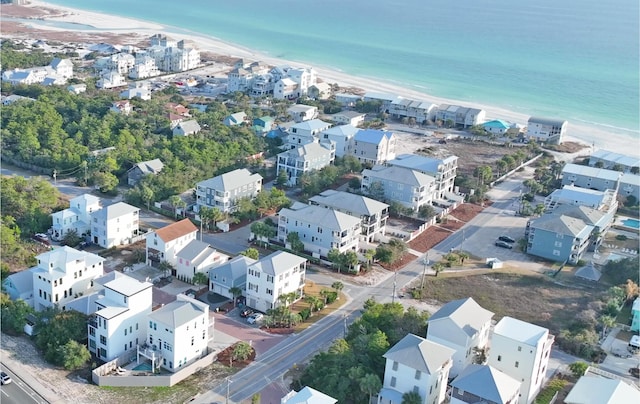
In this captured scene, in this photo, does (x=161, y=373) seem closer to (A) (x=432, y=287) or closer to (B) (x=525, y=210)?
(A) (x=432, y=287)

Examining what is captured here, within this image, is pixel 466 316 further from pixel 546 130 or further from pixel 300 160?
pixel 546 130

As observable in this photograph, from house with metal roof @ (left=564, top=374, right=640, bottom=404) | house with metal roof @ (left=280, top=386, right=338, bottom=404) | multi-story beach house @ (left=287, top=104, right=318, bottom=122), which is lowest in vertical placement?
house with metal roof @ (left=280, top=386, right=338, bottom=404)

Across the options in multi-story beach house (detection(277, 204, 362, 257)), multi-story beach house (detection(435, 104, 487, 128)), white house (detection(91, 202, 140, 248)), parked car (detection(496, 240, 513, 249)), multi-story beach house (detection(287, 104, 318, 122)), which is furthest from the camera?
multi-story beach house (detection(435, 104, 487, 128))

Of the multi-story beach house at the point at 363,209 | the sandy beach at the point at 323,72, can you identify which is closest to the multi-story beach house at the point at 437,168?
the multi-story beach house at the point at 363,209

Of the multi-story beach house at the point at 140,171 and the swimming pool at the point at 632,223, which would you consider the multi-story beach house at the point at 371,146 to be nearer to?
the multi-story beach house at the point at 140,171

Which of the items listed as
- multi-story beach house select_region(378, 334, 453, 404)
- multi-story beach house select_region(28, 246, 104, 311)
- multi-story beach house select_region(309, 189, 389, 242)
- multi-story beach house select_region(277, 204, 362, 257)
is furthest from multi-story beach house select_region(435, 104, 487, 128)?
multi-story beach house select_region(28, 246, 104, 311)

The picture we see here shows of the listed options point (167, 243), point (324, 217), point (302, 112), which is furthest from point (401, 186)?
A: point (302, 112)

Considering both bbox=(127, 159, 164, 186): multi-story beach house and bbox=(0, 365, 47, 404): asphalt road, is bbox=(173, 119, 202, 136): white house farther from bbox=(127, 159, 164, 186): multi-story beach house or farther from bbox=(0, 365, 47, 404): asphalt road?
bbox=(0, 365, 47, 404): asphalt road
